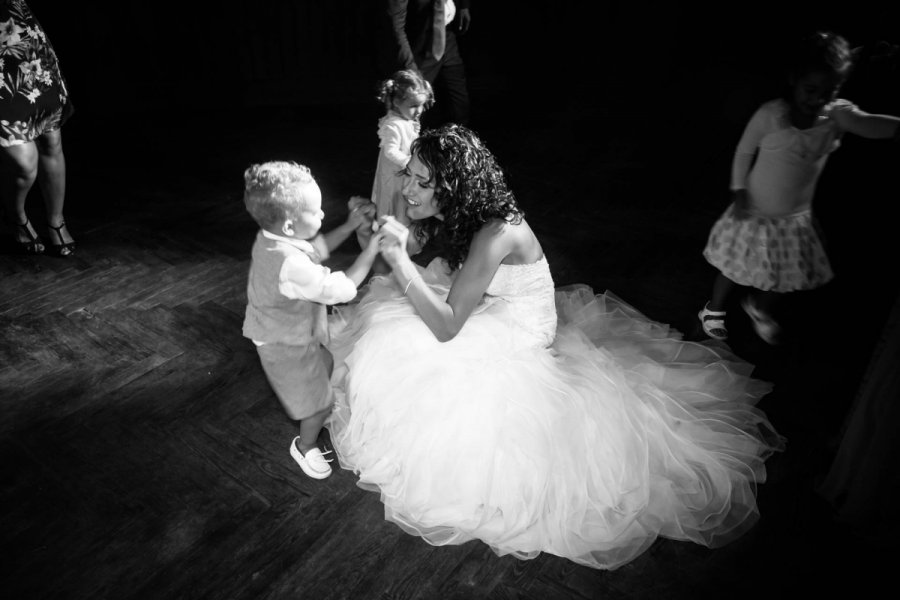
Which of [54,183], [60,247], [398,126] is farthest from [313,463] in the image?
[54,183]

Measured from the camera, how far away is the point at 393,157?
2.96 meters

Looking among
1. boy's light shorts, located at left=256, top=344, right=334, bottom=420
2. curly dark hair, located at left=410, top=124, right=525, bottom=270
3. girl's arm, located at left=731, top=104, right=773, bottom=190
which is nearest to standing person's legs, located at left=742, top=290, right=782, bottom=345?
girl's arm, located at left=731, top=104, right=773, bottom=190

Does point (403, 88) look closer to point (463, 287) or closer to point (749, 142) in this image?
point (463, 287)

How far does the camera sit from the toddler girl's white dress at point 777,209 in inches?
95.7

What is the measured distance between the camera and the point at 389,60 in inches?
160

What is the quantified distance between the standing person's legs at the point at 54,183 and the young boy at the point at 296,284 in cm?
193

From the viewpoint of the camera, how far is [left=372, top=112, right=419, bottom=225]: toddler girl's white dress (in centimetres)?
298

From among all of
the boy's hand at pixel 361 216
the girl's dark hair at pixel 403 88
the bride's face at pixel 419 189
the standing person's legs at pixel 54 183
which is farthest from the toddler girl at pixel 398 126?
the standing person's legs at pixel 54 183

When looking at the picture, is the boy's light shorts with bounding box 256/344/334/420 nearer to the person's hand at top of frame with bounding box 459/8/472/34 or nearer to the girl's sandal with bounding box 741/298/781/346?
the girl's sandal with bounding box 741/298/781/346

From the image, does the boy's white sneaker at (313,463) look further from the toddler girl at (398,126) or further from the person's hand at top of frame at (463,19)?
the person's hand at top of frame at (463,19)

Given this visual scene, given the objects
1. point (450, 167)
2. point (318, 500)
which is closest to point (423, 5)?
point (450, 167)

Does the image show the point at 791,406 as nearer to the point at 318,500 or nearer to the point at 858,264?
the point at 858,264

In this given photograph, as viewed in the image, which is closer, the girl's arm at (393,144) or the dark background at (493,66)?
the girl's arm at (393,144)

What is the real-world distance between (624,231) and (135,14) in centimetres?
429
